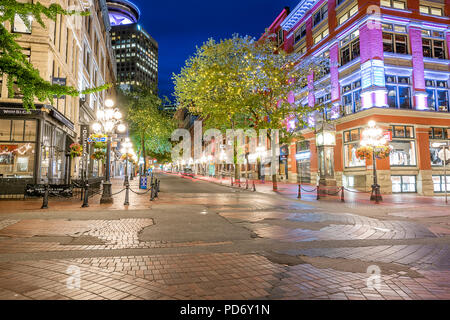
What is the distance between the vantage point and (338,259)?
4.95 m

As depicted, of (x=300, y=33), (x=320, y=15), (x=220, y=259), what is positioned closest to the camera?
(x=220, y=259)

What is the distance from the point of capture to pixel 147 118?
36125 mm

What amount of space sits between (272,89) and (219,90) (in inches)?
222

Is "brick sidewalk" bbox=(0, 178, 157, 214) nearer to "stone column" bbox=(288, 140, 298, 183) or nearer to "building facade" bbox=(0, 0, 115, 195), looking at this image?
"building facade" bbox=(0, 0, 115, 195)

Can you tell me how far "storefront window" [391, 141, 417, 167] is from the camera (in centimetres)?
2206

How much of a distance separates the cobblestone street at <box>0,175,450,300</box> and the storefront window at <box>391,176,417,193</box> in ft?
47.7

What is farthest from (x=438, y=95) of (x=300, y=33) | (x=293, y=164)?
(x=300, y=33)

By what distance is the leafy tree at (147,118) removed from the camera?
36375mm

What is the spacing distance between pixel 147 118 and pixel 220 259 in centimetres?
3369

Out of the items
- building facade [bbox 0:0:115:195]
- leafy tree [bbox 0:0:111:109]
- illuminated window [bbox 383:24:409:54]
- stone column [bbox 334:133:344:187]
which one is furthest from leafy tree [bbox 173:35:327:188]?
leafy tree [bbox 0:0:111:109]

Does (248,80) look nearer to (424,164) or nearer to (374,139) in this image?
(374,139)

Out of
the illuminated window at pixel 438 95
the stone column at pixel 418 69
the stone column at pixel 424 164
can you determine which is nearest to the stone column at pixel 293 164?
the stone column at pixel 424 164

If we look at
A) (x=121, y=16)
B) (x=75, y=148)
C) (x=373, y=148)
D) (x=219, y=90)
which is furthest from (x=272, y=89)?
(x=121, y=16)

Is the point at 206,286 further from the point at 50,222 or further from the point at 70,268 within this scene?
the point at 50,222
